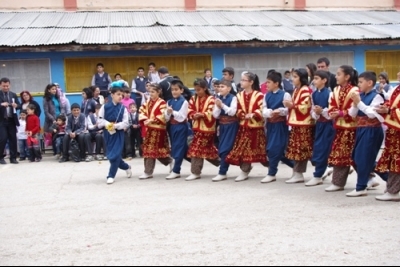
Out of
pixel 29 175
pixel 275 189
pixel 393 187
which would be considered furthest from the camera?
pixel 29 175

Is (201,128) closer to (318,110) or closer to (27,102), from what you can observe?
(318,110)

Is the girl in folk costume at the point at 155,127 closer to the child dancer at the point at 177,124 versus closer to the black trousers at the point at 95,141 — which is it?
the child dancer at the point at 177,124

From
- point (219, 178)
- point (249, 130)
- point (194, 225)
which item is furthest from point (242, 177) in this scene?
point (194, 225)

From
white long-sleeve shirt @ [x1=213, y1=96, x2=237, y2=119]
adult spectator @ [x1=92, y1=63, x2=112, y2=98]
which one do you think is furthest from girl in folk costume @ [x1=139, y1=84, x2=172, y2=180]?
adult spectator @ [x1=92, y1=63, x2=112, y2=98]

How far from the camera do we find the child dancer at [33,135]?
41.5 feet

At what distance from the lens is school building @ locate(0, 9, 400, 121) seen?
14.9 metres

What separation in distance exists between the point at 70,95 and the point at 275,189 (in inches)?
349

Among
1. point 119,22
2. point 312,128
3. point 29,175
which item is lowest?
point 29,175

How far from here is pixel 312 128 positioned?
819 centimetres

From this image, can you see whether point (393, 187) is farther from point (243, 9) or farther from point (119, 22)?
point (243, 9)

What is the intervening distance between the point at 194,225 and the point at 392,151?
2512mm

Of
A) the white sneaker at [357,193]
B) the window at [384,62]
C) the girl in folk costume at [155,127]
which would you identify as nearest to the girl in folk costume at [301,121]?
the white sneaker at [357,193]

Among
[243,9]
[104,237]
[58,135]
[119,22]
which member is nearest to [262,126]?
[104,237]

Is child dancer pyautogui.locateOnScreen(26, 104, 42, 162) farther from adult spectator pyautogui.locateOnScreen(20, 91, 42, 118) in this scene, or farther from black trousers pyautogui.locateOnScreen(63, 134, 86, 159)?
black trousers pyautogui.locateOnScreen(63, 134, 86, 159)
